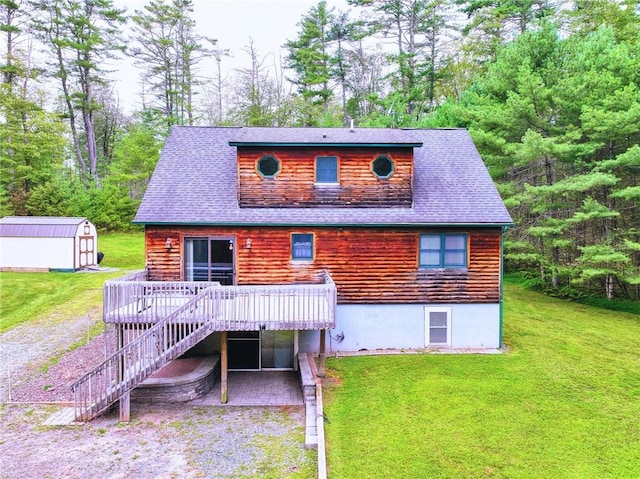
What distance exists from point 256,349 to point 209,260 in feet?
9.48

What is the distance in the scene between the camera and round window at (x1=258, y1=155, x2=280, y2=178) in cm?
1216

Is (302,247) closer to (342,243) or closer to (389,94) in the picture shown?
(342,243)

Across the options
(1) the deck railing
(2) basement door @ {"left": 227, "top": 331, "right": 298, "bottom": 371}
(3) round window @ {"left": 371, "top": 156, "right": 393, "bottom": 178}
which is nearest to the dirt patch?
(1) the deck railing

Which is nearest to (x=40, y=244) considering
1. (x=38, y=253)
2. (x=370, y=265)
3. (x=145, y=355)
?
(x=38, y=253)

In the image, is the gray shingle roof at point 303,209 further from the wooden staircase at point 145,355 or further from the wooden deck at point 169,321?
the wooden staircase at point 145,355

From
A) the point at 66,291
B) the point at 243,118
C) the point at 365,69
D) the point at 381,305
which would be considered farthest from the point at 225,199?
the point at 365,69

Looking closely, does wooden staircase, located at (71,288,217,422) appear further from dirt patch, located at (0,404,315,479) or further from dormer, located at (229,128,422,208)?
dormer, located at (229,128,422,208)

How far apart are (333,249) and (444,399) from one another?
16.1 ft

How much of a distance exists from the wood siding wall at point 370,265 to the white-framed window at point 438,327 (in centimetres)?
38

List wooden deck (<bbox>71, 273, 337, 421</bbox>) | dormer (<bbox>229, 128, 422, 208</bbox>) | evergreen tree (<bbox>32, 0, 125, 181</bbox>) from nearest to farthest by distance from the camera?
1. wooden deck (<bbox>71, 273, 337, 421</bbox>)
2. dormer (<bbox>229, 128, 422, 208</bbox>)
3. evergreen tree (<bbox>32, 0, 125, 181</bbox>)

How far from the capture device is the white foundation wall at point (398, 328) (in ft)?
38.9

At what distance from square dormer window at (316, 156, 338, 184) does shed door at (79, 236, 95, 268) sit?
16.8 m

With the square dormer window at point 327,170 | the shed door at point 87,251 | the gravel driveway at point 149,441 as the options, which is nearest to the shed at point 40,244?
the shed door at point 87,251

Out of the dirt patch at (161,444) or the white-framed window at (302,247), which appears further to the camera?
the white-framed window at (302,247)
